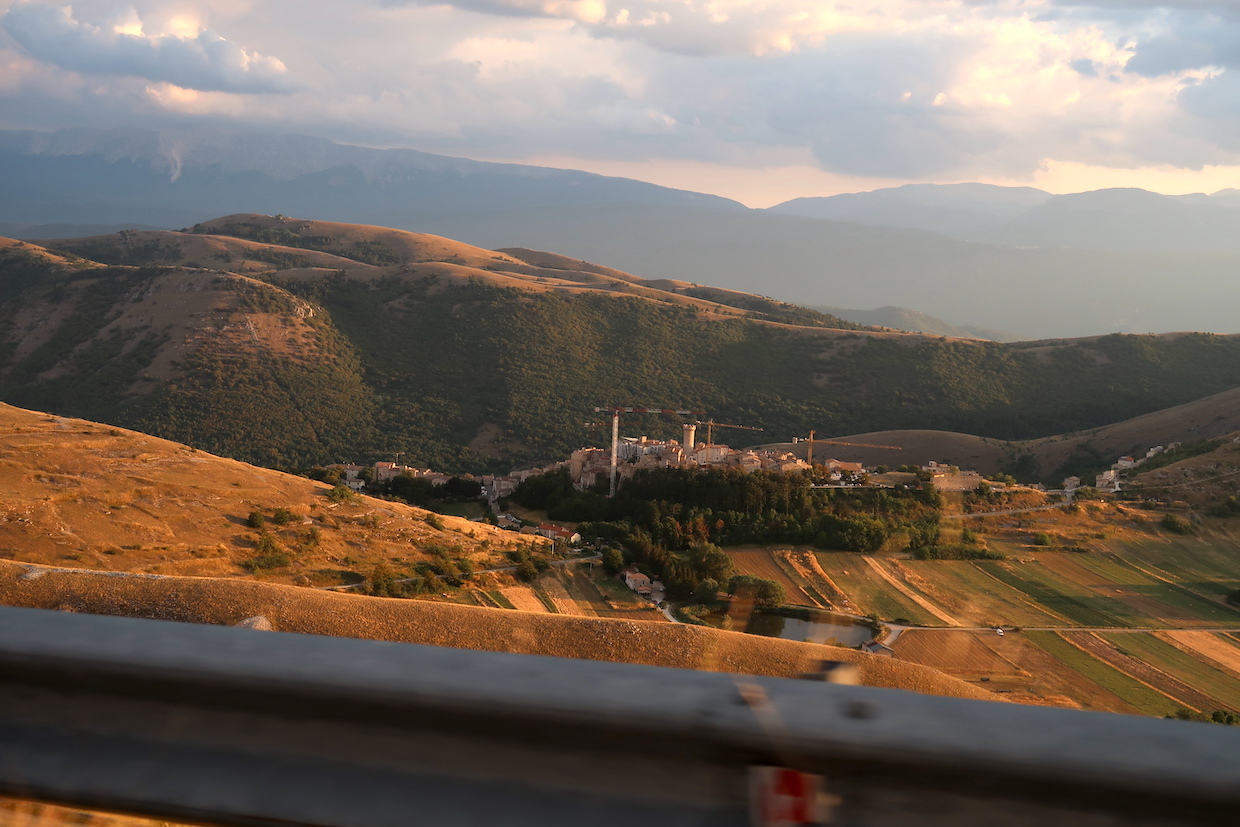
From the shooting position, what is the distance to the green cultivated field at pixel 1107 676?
15.3 feet

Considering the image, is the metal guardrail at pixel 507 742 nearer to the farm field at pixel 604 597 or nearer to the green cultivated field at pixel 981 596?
the green cultivated field at pixel 981 596

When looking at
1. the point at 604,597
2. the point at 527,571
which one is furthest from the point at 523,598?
the point at 604,597

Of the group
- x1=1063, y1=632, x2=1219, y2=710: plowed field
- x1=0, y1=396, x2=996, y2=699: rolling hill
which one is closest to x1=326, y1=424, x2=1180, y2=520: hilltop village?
x1=0, y1=396, x2=996, y2=699: rolling hill

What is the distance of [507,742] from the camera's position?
1.47m

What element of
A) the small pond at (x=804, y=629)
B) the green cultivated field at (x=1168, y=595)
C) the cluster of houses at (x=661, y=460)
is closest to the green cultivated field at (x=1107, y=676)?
the small pond at (x=804, y=629)

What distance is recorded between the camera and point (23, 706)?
5.21 ft

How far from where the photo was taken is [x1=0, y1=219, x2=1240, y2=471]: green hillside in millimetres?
53750

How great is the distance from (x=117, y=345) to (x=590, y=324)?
34.5 meters

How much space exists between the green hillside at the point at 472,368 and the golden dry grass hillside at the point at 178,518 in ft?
78.5

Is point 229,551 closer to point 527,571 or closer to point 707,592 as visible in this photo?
point 527,571

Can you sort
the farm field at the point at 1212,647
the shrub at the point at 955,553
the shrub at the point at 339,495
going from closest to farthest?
the farm field at the point at 1212,647, the shrub at the point at 955,553, the shrub at the point at 339,495

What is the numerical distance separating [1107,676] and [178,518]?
19.1 metres

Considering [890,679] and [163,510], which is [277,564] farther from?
[890,679]

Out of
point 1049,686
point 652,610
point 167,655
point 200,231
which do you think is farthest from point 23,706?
point 200,231
